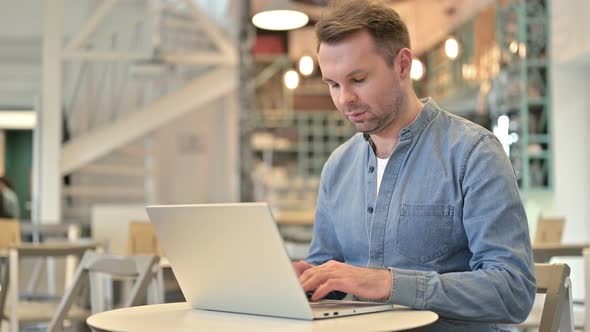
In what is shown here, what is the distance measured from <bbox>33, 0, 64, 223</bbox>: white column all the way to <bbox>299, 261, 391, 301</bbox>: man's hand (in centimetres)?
747

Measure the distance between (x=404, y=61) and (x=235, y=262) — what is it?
0.61m

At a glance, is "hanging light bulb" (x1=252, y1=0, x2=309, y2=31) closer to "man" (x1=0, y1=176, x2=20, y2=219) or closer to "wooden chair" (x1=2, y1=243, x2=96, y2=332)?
"wooden chair" (x1=2, y1=243, x2=96, y2=332)

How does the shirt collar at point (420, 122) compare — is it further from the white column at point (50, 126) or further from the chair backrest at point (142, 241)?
the white column at point (50, 126)

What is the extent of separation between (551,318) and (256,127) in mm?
11365

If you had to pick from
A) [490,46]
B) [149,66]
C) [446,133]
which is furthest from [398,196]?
[490,46]

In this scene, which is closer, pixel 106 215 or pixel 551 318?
pixel 551 318

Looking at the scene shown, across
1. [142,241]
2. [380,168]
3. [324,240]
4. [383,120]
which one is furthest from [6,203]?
[383,120]

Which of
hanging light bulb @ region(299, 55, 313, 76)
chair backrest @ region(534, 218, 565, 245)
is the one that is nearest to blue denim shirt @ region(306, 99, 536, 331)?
chair backrest @ region(534, 218, 565, 245)

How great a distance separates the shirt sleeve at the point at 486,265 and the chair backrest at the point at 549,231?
383 centimetres

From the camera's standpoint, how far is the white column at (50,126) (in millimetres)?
8781

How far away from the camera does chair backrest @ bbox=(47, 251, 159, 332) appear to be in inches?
94.4

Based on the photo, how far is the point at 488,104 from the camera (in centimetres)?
1100

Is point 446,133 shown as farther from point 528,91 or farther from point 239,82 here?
point 528,91

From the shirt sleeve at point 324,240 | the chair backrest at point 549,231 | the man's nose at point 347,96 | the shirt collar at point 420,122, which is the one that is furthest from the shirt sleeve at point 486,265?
the chair backrest at point 549,231
